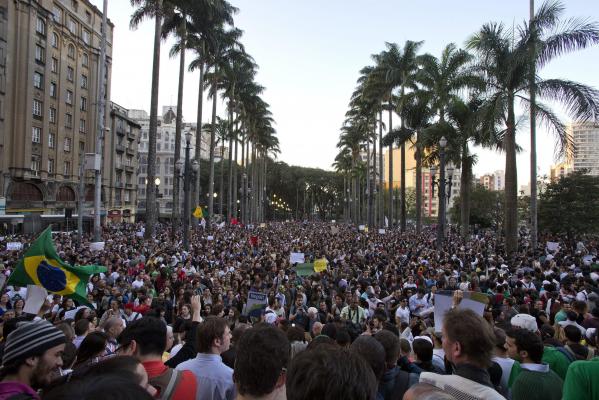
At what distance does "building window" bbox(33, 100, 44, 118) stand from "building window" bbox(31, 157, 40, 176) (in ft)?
14.9

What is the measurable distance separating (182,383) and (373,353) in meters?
1.51

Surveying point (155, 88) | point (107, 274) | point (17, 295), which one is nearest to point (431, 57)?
point (155, 88)

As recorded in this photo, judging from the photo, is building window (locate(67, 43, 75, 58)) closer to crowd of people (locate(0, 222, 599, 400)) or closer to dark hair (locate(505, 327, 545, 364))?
crowd of people (locate(0, 222, 599, 400))

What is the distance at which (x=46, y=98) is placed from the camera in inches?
1785

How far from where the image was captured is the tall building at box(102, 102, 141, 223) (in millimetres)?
59750

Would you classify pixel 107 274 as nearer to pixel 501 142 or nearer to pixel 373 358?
pixel 373 358

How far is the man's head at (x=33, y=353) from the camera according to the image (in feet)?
8.63

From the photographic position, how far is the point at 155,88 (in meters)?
27.6

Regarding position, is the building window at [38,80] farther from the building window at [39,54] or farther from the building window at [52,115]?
the building window at [52,115]

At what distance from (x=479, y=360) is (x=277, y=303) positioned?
769 centimetres

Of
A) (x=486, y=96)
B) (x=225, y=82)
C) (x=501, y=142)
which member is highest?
(x=225, y=82)

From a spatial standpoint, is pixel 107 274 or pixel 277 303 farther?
pixel 107 274

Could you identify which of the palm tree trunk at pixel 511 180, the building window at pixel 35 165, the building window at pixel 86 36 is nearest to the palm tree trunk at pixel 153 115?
the palm tree trunk at pixel 511 180

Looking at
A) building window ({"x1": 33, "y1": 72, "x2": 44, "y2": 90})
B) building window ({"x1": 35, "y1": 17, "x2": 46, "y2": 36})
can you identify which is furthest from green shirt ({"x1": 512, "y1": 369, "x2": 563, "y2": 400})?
building window ({"x1": 35, "y1": 17, "x2": 46, "y2": 36})
